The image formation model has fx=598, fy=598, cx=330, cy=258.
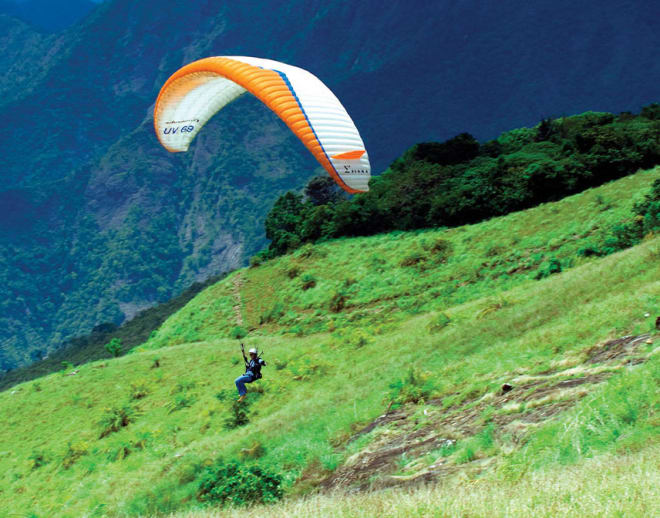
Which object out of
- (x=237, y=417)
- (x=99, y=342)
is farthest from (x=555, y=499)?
(x=99, y=342)

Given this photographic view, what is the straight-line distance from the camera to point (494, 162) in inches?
1785

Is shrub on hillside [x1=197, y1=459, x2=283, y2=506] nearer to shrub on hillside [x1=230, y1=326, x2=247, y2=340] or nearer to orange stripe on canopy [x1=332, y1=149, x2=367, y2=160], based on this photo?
orange stripe on canopy [x1=332, y1=149, x2=367, y2=160]

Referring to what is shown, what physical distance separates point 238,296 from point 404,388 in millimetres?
31846

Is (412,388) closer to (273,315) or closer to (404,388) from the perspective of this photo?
(404,388)

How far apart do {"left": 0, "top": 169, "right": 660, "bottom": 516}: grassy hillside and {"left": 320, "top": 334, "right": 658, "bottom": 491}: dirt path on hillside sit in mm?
48

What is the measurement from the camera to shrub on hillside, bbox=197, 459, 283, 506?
9672 millimetres

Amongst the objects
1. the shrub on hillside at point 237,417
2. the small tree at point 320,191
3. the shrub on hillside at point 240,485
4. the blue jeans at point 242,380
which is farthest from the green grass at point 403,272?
the small tree at point 320,191

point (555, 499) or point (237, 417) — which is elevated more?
point (555, 499)

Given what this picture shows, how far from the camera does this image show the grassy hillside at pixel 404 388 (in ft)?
25.4

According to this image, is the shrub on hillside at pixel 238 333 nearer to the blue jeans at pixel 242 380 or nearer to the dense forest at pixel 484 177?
the dense forest at pixel 484 177

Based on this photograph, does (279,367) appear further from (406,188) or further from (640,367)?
(406,188)

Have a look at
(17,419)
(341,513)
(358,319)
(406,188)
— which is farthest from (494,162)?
(341,513)

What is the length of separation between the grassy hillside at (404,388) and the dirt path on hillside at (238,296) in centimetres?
155

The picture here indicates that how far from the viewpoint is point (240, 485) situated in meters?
9.98
